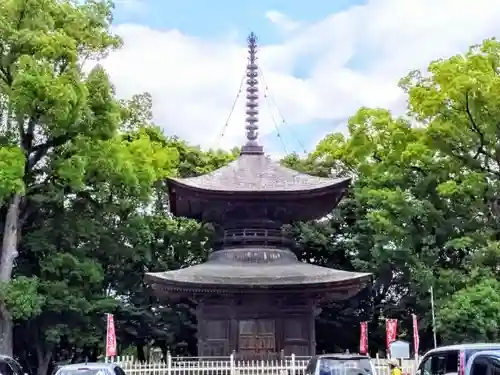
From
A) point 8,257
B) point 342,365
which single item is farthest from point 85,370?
point 8,257

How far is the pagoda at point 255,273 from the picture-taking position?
26406mm

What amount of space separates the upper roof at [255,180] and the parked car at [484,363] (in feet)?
49.3

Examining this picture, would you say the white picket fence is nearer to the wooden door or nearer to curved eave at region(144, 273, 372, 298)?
the wooden door

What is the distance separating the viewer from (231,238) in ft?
96.9

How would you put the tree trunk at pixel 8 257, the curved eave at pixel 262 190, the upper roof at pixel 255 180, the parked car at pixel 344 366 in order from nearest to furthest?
the parked car at pixel 344 366 → the curved eave at pixel 262 190 → the upper roof at pixel 255 180 → the tree trunk at pixel 8 257

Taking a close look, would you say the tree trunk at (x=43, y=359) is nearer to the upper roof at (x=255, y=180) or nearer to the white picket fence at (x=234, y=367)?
the white picket fence at (x=234, y=367)

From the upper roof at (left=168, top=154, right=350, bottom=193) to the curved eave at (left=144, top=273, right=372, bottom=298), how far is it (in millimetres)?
3733

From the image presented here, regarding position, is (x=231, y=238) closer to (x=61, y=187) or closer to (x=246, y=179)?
(x=246, y=179)

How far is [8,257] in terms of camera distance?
29.0 meters

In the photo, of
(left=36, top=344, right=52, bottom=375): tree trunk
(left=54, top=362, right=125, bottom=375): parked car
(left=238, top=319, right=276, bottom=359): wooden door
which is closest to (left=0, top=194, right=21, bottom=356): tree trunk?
(left=36, top=344, right=52, bottom=375): tree trunk

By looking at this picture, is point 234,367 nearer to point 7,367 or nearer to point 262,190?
point 262,190

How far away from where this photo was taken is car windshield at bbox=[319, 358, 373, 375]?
1602 centimetres

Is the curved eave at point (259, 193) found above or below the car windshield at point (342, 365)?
above

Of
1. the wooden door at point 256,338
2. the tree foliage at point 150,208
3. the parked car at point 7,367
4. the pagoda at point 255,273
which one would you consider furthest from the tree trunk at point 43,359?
the parked car at point 7,367
